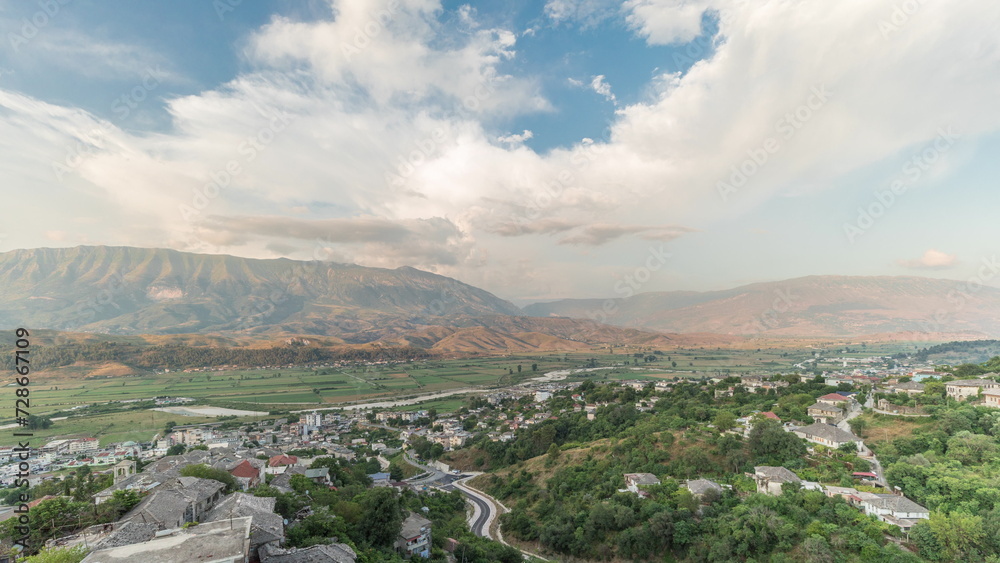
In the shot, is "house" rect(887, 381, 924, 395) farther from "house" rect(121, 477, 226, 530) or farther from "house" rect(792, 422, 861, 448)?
"house" rect(121, 477, 226, 530)

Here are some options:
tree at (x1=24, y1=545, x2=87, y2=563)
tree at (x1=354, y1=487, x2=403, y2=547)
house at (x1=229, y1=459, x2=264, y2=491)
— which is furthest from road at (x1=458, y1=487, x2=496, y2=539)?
tree at (x1=24, y1=545, x2=87, y2=563)

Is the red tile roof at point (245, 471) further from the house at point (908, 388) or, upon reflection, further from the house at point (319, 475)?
the house at point (908, 388)

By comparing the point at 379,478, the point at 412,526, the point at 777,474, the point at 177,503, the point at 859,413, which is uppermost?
the point at 177,503

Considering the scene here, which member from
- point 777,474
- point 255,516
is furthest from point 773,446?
point 255,516

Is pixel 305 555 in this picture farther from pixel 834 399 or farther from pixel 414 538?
pixel 834 399

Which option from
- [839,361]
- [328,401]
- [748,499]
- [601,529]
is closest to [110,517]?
[601,529]

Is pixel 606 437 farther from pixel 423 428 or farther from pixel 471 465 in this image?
pixel 423 428
